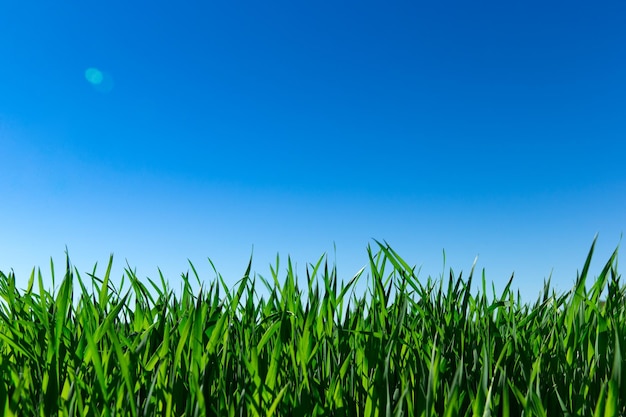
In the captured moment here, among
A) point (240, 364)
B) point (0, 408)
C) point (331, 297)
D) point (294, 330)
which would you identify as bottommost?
point (0, 408)

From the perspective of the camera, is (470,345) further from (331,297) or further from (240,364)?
(240,364)

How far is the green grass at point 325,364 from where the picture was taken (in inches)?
46.7

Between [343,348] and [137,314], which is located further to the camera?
[137,314]

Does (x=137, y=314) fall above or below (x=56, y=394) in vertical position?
above

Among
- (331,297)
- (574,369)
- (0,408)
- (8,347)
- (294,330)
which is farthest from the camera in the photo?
(8,347)

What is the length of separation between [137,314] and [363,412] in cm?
82

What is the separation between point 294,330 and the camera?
5.08ft

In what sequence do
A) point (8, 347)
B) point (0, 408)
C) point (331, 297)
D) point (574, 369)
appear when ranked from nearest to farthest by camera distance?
point (0, 408), point (574, 369), point (331, 297), point (8, 347)

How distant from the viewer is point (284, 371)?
1.46 meters

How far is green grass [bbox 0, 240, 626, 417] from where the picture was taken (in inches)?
46.7

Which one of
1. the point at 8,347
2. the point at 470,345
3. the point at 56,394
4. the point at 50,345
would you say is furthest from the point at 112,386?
the point at 470,345

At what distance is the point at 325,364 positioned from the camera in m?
1.46

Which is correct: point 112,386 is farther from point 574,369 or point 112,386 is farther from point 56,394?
point 574,369

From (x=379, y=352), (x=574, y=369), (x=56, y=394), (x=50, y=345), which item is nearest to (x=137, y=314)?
(x=50, y=345)
